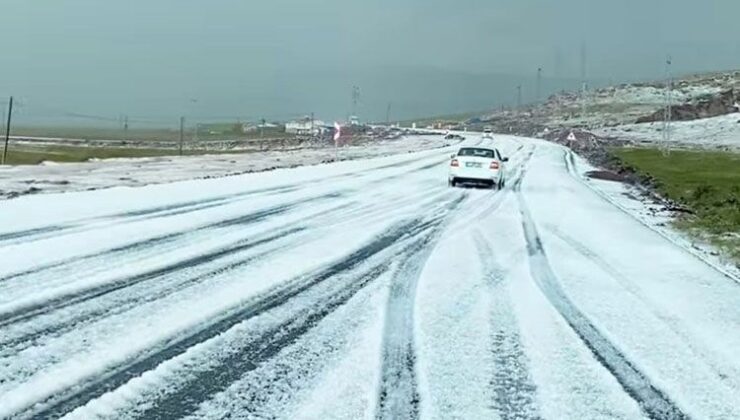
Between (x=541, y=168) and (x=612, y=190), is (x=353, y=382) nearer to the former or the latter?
(x=612, y=190)

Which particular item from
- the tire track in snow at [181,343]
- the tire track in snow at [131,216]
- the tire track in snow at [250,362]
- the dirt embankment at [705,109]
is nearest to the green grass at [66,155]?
the tire track in snow at [131,216]

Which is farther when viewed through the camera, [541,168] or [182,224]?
[541,168]

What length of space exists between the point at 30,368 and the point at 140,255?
4953mm

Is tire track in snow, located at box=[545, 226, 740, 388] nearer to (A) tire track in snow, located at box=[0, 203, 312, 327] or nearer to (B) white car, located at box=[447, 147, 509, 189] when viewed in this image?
(A) tire track in snow, located at box=[0, 203, 312, 327]

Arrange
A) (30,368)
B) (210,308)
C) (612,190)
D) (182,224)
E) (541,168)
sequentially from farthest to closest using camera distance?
1. (541,168)
2. (612,190)
3. (182,224)
4. (210,308)
5. (30,368)

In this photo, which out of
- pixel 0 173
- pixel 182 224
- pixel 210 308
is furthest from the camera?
pixel 0 173

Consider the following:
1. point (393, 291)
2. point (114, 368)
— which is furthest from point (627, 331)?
point (114, 368)

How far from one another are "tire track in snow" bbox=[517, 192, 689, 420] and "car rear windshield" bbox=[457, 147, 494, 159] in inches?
651

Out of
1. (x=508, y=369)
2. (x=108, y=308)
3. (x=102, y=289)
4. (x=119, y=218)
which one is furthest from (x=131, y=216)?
(x=508, y=369)

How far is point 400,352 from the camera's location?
6996 mm

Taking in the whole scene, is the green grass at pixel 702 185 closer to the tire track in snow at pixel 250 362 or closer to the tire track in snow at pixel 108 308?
the tire track in snow at pixel 250 362

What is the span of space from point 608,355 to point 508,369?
113 cm

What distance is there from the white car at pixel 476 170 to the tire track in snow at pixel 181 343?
1600cm

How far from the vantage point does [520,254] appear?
13.0 m
